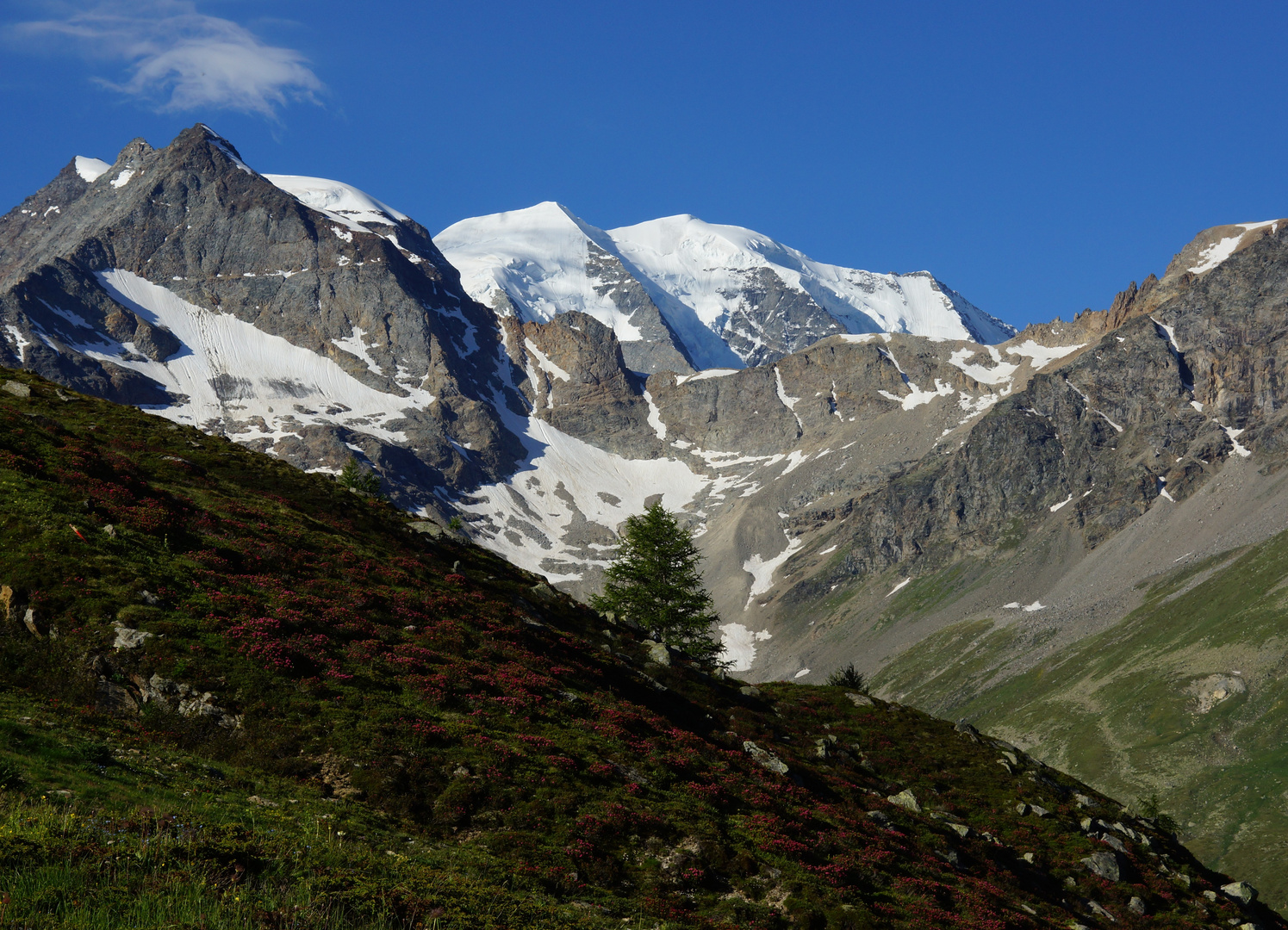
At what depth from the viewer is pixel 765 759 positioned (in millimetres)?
38250

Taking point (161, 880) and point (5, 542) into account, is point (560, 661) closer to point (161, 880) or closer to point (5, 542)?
point (5, 542)

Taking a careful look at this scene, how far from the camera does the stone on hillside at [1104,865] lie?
3875cm

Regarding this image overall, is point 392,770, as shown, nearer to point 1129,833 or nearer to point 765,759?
point 765,759

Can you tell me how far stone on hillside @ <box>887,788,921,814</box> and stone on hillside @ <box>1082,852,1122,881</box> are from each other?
7.13m

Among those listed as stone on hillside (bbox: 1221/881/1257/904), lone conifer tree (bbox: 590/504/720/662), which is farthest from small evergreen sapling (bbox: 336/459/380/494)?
stone on hillside (bbox: 1221/881/1257/904)

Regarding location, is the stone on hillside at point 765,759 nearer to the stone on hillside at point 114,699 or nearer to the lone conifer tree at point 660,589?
the stone on hillside at point 114,699

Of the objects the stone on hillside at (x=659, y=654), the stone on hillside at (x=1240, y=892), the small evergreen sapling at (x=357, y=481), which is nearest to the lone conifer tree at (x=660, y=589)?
the stone on hillside at (x=659, y=654)

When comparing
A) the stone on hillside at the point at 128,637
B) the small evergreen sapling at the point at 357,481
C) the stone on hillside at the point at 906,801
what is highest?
the small evergreen sapling at the point at 357,481

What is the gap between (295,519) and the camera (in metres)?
45.5

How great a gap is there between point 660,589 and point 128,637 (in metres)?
51.6

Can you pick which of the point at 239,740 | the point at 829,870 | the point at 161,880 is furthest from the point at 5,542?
the point at 829,870

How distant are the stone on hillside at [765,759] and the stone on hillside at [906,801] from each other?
6.21 meters

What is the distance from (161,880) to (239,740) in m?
12.4

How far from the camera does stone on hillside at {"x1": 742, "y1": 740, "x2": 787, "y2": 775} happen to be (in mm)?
37375
